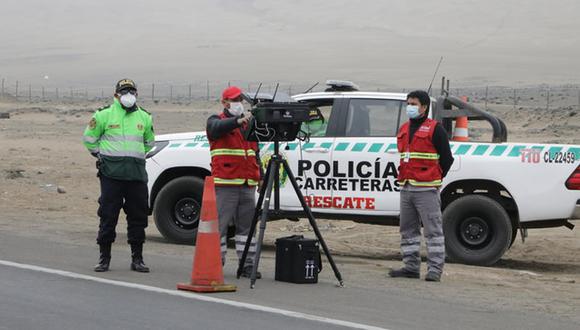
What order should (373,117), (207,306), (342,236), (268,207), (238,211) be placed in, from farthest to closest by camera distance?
(342,236) < (373,117) < (238,211) < (268,207) < (207,306)

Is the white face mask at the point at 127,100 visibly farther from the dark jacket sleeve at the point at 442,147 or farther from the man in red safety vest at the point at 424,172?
the dark jacket sleeve at the point at 442,147

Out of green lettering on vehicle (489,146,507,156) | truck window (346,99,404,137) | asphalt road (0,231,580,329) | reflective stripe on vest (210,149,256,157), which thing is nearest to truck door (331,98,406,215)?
truck window (346,99,404,137)

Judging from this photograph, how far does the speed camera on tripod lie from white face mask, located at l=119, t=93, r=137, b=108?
1.17m

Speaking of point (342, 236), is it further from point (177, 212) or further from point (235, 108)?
point (235, 108)

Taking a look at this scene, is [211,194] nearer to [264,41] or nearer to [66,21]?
[264,41]

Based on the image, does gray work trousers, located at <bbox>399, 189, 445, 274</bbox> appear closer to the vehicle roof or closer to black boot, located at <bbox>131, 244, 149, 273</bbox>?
the vehicle roof

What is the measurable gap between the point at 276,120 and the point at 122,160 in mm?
1669

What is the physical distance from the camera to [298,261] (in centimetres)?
1223

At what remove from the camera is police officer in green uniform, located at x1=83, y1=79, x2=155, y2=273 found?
40.8 ft

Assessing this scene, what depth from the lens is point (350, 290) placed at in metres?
11.9

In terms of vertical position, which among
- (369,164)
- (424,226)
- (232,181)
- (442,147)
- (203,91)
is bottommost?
(424,226)

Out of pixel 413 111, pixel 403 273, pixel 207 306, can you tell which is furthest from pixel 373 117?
pixel 207 306

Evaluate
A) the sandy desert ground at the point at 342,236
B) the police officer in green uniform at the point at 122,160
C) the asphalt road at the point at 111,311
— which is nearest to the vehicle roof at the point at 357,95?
the sandy desert ground at the point at 342,236

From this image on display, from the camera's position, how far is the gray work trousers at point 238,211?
12508 mm
